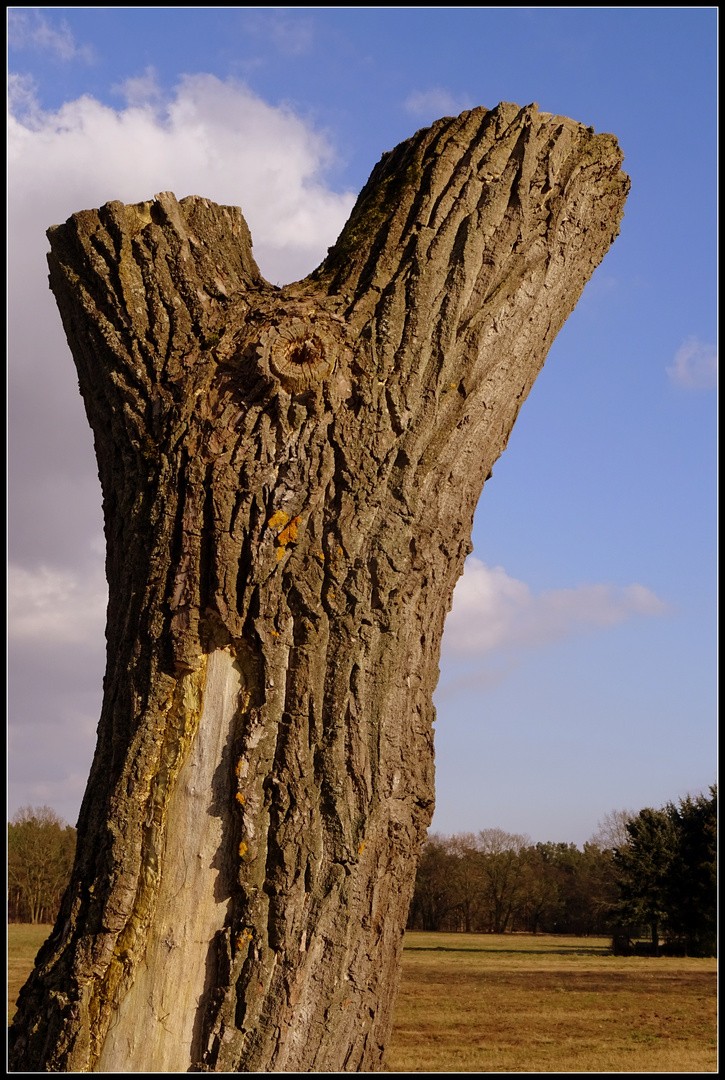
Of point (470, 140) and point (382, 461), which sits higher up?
point (470, 140)

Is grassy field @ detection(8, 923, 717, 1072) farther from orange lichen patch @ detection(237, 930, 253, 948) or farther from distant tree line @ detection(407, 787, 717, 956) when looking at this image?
orange lichen patch @ detection(237, 930, 253, 948)

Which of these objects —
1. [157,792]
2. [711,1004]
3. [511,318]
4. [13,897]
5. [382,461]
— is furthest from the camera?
[13,897]

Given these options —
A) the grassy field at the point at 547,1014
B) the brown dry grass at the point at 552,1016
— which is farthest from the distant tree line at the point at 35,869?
the brown dry grass at the point at 552,1016

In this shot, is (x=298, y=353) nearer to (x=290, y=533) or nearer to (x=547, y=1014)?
(x=290, y=533)

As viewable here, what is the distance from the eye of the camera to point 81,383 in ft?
9.51

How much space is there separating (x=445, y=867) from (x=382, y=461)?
148 feet

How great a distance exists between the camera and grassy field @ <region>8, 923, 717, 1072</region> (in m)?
11.4

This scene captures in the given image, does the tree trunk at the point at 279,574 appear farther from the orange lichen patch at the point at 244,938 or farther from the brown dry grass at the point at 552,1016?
the brown dry grass at the point at 552,1016

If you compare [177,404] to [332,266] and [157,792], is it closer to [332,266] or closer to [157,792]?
[332,266]

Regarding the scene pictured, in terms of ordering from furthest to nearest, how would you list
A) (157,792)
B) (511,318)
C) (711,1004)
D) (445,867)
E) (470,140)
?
(445,867), (711,1004), (470,140), (511,318), (157,792)

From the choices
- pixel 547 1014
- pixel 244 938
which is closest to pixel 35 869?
pixel 547 1014

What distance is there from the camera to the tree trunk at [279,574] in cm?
214

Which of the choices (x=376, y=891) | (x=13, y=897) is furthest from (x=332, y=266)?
(x=13, y=897)

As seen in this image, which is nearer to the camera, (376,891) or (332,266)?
(376,891)
